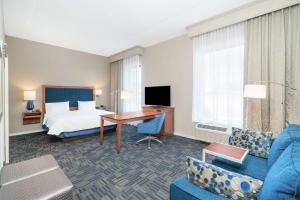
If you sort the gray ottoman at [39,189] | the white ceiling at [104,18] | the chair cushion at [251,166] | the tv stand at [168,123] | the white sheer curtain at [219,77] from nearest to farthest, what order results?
the gray ottoman at [39,189] < the chair cushion at [251,166] < the white ceiling at [104,18] < the white sheer curtain at [219,77] < the tv stand at [168,123]

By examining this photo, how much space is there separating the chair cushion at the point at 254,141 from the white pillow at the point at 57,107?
4.91m

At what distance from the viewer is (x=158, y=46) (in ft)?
15.9

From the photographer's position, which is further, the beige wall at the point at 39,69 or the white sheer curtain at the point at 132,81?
the white sheer curtain at the point at 132,81

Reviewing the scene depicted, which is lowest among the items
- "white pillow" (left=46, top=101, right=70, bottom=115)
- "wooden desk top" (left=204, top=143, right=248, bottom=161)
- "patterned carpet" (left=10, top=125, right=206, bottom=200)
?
"patterned carpet" (left=10, top=125, right=206, bottom=200)

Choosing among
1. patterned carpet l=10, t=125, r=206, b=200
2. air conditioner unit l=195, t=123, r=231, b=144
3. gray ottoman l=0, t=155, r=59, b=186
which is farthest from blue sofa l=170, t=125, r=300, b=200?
air conditioner unit l=195, t=123, r=231, b=144

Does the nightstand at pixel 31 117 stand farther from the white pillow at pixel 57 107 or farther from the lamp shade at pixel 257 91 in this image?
the lamp shade at pixel 257 91

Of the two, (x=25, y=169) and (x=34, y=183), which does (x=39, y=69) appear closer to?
(x=25, y=169)

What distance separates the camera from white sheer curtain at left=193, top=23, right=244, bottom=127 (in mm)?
3168

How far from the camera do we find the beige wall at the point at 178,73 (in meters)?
4.09

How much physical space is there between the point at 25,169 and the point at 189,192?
5.24ft

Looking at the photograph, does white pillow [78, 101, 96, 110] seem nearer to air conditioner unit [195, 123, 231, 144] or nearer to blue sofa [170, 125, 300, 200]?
air conditioner unit [195, 123, 231, 144]

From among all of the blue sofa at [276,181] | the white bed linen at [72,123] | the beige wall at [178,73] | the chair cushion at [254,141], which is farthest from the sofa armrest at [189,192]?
the white bed linen at [72,123]

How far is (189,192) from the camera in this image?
3.04ft

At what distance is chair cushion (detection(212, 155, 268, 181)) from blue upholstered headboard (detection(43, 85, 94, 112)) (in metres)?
5.20
